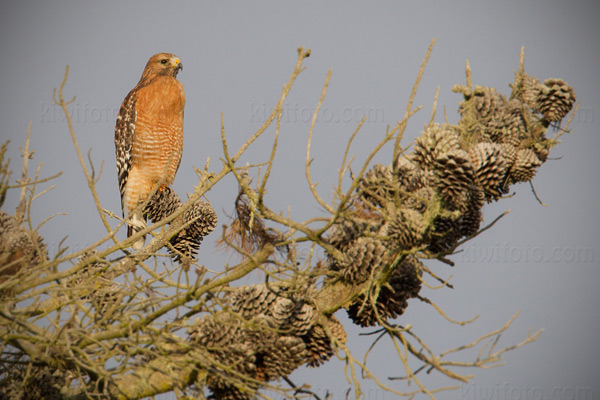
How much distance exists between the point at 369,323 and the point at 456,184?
0.89 metres

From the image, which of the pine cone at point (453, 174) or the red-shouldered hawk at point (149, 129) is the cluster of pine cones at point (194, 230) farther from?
the red-shouldered hawk at point (149, 129)

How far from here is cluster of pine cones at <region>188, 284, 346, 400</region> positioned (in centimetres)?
304

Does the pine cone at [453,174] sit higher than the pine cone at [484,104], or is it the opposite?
the pine cone at [484,104]

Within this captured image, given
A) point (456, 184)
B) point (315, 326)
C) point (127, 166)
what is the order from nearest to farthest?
point (456, 184)
point (315, 326)
point (127, 166)

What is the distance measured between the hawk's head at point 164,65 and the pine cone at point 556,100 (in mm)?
6029

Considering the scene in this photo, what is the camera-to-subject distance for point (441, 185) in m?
2.86

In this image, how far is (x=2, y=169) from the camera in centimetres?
301

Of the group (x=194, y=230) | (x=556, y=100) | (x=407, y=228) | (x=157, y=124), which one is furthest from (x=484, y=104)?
(x=157, y=124)

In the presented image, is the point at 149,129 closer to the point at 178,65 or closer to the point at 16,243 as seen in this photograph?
the point at 178,65

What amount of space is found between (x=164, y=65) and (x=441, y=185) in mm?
6380

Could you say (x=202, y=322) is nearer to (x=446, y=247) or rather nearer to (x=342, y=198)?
(x=342, y=198)

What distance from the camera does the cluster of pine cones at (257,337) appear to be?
120 inches

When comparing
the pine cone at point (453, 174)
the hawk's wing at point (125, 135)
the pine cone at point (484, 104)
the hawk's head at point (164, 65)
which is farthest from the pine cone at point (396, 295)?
the hawk's head at point (164, 65)

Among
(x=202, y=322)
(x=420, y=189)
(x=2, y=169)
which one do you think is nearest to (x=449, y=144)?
(x=420, y=189)
